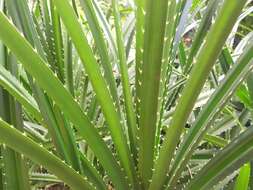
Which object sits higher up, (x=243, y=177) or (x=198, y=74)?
(x=198, y=74)

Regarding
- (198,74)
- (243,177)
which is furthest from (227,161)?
(198,74)

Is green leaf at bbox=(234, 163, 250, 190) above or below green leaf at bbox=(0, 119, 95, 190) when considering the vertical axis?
below

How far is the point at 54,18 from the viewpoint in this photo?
26.0 inches

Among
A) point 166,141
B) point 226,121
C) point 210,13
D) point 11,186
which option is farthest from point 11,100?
point 226,121

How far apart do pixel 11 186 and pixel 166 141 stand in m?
0.21

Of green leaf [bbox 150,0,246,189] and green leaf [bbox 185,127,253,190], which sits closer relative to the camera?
green leaf [bbox 150,0,246,189]

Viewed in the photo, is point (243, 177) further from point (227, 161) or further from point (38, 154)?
point (38, 154)

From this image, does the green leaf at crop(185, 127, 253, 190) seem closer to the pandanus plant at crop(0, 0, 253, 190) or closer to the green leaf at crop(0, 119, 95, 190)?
the pandanus plant at crop(0, 0, 253, 190)

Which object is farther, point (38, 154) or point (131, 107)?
point (131, 107)

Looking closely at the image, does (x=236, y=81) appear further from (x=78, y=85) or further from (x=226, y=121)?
(x=78, y=85)

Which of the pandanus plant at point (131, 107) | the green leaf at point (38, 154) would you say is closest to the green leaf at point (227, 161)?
the pandanus plant at point (131, 107)

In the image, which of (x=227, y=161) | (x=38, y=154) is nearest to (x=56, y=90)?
(x=38, y=154)

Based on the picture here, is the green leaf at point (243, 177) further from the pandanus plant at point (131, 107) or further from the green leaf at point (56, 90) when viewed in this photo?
the green leaf at point (56, 90)

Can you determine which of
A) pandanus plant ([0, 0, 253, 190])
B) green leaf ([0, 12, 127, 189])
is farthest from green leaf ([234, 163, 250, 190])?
green leaf ([0, 12, 127, 189])
